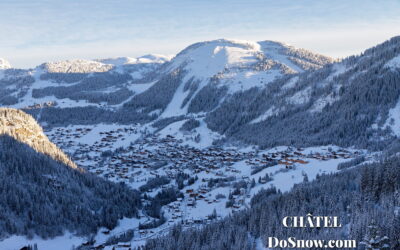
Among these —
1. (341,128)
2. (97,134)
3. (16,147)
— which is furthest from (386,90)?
(97,134)

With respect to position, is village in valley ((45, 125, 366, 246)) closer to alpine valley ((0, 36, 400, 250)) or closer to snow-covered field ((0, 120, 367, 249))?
snow-covered field ((0, 120, 367, 249))

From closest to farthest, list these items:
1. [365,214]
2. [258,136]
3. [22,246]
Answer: [365,214], [22,246], [258,136]

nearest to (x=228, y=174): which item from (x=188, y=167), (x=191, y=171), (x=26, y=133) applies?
(x=191, y=171)

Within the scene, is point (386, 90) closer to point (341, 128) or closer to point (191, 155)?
point (341, 128)

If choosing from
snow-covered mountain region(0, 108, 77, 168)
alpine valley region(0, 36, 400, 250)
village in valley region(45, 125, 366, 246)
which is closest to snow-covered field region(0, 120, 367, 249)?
village in valley region(45, 125, 366, 246)

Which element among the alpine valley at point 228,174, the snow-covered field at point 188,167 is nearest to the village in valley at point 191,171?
the snow-covered field at point 188,167

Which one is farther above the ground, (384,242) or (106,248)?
(384,242)

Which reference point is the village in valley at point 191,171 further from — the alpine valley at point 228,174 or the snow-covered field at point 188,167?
the alpine valley at point 228,174
